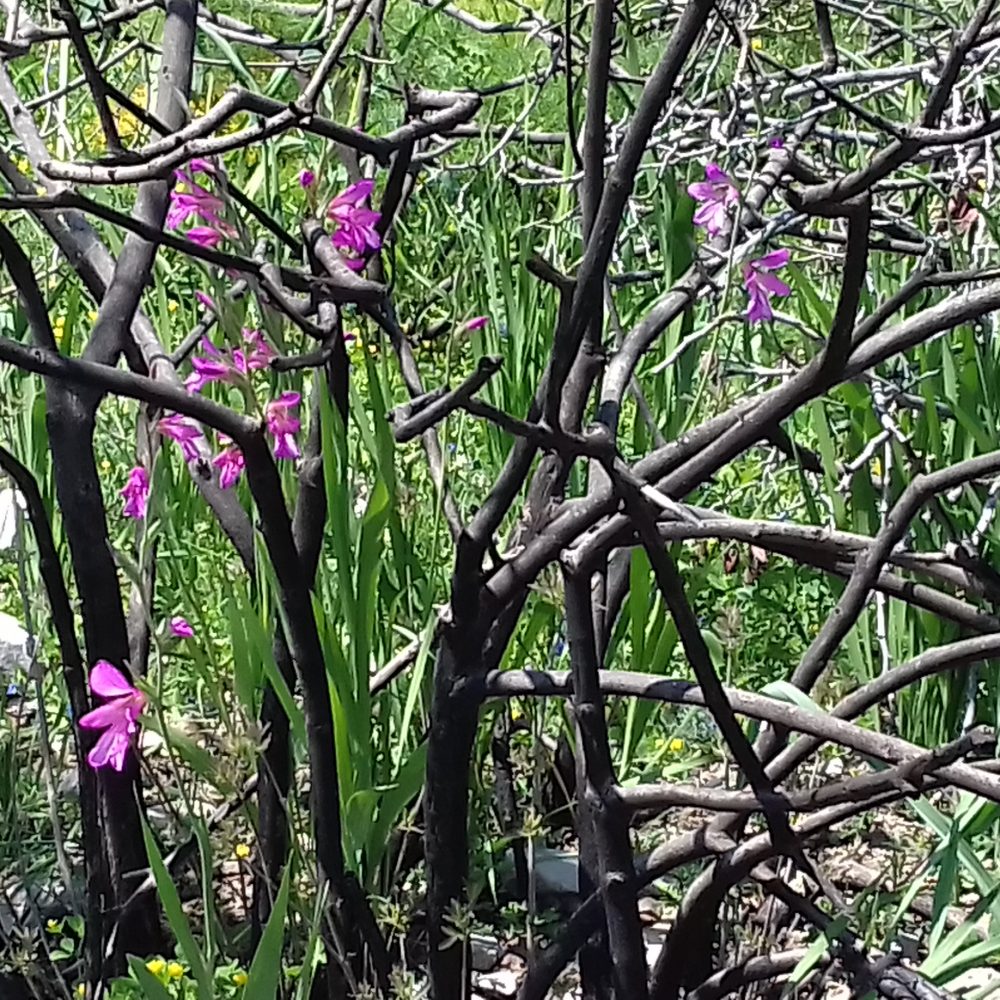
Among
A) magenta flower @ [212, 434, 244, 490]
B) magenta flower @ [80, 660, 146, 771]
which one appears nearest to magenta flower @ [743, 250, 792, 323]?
magenta flower @ [212, 434, 244, 490]

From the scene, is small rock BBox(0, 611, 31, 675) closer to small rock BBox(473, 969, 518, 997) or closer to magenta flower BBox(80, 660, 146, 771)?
small rock BBox(473, 969, 518, 997)

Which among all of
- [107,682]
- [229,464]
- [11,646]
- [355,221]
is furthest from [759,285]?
[11,646]

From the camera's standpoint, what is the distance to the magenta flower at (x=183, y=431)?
4.39ft

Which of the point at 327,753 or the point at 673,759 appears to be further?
the point at 673,759

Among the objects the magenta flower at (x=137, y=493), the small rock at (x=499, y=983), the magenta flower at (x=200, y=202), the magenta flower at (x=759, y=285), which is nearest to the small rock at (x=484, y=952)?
the small rock at (x=499, y=983)

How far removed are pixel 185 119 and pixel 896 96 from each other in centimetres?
144

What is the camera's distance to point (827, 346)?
99cm

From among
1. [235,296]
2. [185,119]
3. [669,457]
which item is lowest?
[669,457]

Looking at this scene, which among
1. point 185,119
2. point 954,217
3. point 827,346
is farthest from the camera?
point 954,217

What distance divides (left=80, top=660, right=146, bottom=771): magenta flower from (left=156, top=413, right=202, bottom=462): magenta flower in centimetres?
22

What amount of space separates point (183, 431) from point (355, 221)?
0.79 feet

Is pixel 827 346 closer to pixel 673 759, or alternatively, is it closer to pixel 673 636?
pixel 673 636

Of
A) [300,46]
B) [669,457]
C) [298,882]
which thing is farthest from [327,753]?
[300,46]

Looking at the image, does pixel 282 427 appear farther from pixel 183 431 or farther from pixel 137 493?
pixel 137 493
